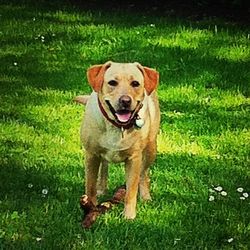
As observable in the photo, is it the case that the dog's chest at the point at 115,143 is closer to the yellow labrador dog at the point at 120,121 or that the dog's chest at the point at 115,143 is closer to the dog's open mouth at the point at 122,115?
the yellow labrador dog at the point at 120,121

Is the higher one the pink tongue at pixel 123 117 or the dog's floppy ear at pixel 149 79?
the dog's floppy ear at pixel 149 79

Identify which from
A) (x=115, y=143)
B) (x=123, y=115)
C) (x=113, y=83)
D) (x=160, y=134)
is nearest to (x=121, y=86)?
(x=113, y=83)

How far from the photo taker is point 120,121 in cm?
475

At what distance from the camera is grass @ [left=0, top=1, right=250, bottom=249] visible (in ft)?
15.9

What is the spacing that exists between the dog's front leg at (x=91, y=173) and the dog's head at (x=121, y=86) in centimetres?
37

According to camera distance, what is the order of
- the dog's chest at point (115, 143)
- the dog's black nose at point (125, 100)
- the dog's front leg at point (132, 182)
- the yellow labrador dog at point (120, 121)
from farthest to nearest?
the dog's front leg at point (132, 182) < the dog's chest at point (115, 143) < the yellow labrador dog at point (120, 121) < the dog's black nose at point (125, 100)

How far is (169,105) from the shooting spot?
7.69 m

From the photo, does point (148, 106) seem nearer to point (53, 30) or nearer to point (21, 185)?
point (21, 185)

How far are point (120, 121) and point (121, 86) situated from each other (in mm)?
202

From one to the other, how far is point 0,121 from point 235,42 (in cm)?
388

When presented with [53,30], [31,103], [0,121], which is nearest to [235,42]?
[53,30]

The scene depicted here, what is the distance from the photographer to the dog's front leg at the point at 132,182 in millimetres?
4980

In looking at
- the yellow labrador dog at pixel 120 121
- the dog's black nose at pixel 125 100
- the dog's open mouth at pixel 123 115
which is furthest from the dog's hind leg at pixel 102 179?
the dog's black nose at pixel 125 100

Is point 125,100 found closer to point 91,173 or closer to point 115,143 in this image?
point 115,143
